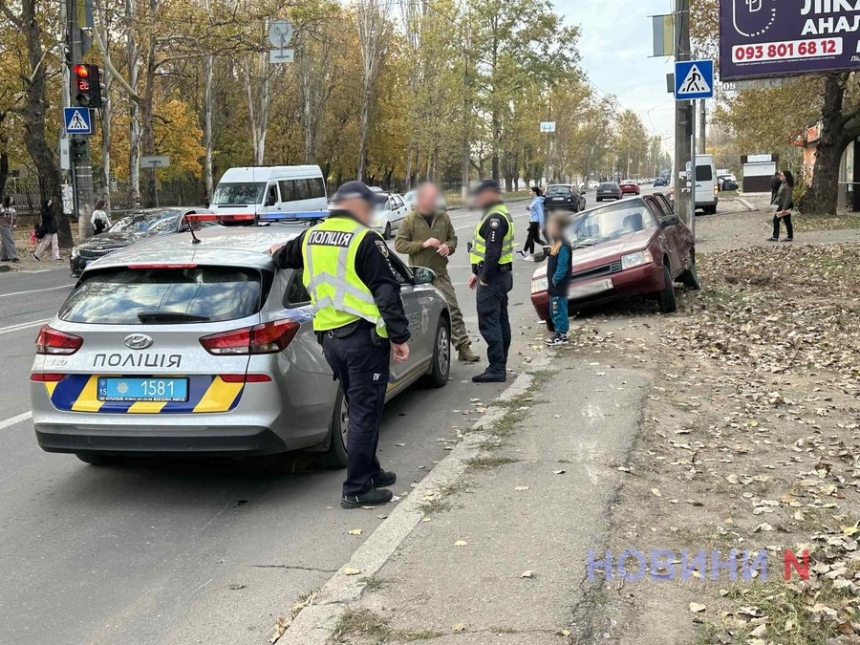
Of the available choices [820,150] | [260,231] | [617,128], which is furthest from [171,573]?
[617,128]

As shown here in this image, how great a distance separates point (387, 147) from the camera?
65875mm

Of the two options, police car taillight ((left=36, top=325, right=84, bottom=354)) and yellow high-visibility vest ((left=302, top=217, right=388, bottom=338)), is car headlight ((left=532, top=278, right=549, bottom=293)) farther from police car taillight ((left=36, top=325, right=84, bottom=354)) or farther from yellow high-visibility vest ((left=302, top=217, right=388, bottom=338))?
police car taillight ((left=36, top=325, right=84, bottom=354))

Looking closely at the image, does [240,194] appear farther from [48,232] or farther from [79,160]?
[48,232]

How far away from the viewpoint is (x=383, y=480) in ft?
17.7

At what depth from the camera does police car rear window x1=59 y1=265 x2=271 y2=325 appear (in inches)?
203

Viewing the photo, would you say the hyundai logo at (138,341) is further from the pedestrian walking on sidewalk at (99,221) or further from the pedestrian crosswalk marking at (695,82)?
the pedestrian walking on sidewalk at (99,221)

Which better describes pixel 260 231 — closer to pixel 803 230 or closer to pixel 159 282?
pixel 159 282

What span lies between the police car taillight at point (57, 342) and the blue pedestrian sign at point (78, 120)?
17.6 metres

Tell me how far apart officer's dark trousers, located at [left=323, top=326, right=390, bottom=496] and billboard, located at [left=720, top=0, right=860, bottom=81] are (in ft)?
56.4

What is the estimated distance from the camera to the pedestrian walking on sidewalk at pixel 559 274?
31.7ft

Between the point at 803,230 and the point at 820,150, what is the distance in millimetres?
5550

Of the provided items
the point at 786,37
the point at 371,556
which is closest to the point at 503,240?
the point at 371,556

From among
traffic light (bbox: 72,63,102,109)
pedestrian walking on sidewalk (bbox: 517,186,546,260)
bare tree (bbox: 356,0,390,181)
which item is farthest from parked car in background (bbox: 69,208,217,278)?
bare tree (bbox: 356,0,390,181)

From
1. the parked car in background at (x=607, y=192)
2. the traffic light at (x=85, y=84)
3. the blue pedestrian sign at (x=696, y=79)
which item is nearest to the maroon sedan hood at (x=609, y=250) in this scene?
the blue pedestrian sign at (x=696, y=79)
